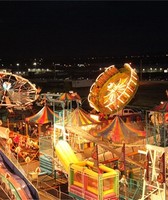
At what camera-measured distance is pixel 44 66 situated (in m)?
179

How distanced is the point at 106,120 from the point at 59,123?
233 inches

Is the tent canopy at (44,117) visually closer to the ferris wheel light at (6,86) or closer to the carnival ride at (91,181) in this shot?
the ferris wheel light at (6,86)

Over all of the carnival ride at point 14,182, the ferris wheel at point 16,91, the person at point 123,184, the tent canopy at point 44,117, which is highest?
the ferris wheel at point 16,91

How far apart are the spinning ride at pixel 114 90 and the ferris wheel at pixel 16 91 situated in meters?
3.47

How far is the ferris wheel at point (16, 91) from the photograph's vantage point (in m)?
20.1

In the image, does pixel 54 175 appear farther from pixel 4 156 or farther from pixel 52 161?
pixel 4 156

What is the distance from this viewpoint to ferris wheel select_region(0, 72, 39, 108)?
2011 centimetres

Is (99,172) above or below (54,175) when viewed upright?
above

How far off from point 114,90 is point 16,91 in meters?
5.46

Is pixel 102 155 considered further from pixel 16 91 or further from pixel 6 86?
pixel 6 86

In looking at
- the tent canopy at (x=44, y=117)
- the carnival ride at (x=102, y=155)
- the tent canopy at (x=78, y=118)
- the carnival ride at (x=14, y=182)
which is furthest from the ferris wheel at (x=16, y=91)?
the carnival ride at (x=14, y=182)

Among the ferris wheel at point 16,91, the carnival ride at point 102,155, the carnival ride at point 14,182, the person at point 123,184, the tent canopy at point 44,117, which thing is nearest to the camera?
the carnival ride at point 14,182

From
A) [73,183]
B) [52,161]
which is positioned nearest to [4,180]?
[73,183]

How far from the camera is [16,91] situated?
66.9 feet
